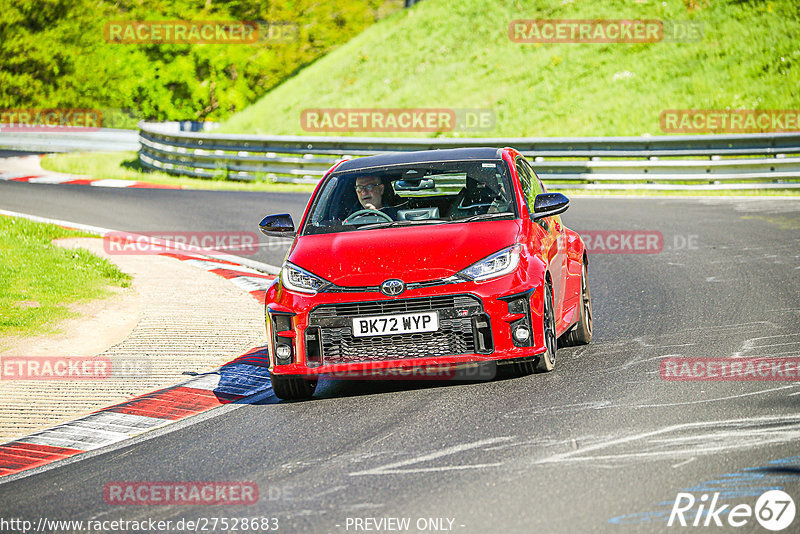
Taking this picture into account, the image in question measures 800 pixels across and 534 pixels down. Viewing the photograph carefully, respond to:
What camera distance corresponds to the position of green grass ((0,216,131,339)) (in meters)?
10.8

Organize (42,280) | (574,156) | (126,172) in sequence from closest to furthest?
(42,280) → (574,156) → (126,172)

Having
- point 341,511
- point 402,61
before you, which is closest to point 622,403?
point 341,511

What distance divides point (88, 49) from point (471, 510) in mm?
60318

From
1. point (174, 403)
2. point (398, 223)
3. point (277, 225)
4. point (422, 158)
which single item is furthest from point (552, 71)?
point (174, 403)

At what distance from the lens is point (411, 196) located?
8.77 meters

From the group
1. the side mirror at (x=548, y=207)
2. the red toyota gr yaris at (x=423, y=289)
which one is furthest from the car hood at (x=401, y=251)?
the side mirror at (x=548, y=207)

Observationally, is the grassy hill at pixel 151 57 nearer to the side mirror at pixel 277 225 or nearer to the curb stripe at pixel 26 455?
the side mirror at pixel 277 225

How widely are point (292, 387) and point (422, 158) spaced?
7.48ft

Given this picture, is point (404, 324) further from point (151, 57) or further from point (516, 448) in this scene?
point (151, 57)

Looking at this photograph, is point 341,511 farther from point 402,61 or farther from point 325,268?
point 402,61

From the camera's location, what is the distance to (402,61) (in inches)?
1720

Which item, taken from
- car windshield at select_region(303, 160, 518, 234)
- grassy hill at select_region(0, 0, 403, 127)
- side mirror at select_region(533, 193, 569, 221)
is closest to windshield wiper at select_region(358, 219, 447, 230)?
car windshield at select_region(303, 160, 518, 234)

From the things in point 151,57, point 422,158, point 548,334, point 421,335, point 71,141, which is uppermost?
point 151,57

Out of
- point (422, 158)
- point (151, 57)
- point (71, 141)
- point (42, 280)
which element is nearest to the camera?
point (422, 158)
